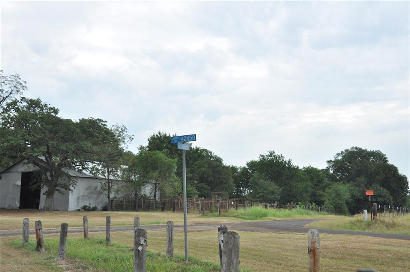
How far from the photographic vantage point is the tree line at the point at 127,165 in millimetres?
39156

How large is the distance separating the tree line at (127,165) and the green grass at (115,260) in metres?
27.4

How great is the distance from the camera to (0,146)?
37125 mm

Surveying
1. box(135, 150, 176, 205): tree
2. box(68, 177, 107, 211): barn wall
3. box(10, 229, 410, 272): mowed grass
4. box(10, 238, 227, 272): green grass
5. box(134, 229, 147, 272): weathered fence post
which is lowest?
box(10, 229, 410, 272): mowed grass

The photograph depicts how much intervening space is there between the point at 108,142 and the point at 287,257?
34.8 metres

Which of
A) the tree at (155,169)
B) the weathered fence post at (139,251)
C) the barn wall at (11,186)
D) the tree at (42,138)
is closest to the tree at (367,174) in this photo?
the tree at (155,169)

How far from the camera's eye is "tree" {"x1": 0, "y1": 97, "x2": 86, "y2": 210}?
125 ft

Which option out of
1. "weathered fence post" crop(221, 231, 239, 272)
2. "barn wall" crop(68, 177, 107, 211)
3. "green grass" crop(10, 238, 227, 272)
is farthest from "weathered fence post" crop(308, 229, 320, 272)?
"barn wall" crop(68, 177, 107, 211)

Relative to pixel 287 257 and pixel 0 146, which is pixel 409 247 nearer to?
pixel 287 257

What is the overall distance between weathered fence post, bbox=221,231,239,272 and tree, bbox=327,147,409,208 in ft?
245

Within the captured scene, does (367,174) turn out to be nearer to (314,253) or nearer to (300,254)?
(300,254)

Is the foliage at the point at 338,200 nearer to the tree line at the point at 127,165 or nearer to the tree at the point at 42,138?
the tree line at the point at 127,165

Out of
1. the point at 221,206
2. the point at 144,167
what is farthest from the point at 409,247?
the point at 144,167

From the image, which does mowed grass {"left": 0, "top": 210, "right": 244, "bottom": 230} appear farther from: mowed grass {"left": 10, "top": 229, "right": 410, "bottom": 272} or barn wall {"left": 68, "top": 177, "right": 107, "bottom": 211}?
mowed grass {"left": 10, "top": 229, "right": 410, "bottom": 272}

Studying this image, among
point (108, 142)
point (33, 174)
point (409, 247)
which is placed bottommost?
point (409, 247)
